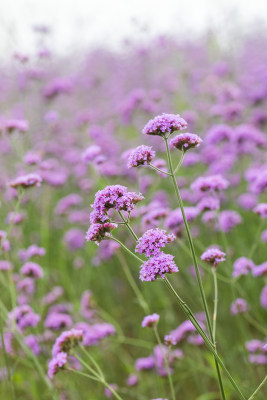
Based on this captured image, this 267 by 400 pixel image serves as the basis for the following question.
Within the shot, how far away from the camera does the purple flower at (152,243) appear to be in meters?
1.55

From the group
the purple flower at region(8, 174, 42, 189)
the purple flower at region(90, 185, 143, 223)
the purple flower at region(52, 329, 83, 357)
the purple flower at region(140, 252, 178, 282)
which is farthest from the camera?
the purple flower at region(8, 174, 42, 189)

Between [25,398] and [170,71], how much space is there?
27.3ft

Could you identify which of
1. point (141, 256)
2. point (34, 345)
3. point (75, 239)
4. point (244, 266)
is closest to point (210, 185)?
point (244, 266)

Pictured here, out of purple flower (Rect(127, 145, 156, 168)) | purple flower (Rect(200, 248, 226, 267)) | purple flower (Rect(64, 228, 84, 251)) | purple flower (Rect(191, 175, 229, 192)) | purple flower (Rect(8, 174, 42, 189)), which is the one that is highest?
purple flower (Rect(64, 228, 84, 251))

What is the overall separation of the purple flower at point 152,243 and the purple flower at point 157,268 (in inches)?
1.0

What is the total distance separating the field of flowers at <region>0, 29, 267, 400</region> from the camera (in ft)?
6.33

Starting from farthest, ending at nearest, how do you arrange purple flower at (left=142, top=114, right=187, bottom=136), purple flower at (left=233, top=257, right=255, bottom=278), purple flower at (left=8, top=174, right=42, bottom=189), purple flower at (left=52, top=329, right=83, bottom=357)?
1. purple flower at (left=233, top=257, right=255, bottom=278)
2. purple flower at (left=8, top=174, right=42, bottom=189)
3. purple flower at (left=52, top=329, right=83, bottom=357)
4. purple flower at (left=142, top=114, right=187, bottom=136)

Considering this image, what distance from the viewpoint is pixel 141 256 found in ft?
16.1

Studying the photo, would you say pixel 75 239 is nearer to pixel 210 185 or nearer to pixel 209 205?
pixel 209 205

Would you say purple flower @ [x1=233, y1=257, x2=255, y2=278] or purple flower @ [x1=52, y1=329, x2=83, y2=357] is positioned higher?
purple flower @ [x1=233, y1=257, x2=255, y2=278]

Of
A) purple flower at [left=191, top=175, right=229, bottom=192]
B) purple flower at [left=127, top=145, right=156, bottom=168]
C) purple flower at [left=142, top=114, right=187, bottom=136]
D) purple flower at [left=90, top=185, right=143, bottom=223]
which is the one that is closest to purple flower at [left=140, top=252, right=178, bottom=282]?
purple flower at [left=90, top=185, right=143, bottom=223]

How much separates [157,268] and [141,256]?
3.41 metres

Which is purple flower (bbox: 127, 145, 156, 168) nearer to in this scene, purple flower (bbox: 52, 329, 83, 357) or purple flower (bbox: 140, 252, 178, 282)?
purple flower (bbox: 140, 252, 178, 282)

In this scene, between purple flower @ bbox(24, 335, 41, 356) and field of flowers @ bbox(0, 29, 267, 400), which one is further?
purple flower @ bbox(24, 335, 41, 356)
